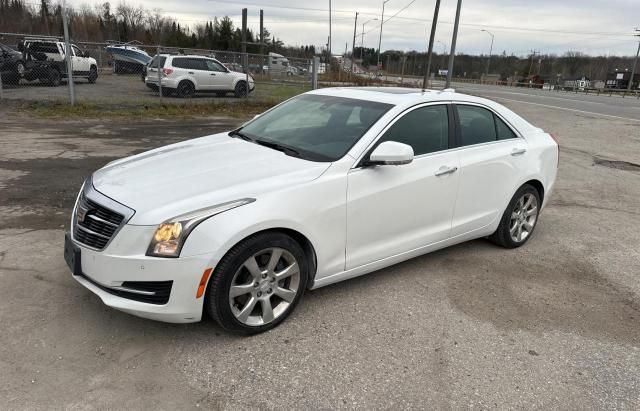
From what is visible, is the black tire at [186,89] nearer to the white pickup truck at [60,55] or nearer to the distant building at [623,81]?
the white pickup truck at [60,55]

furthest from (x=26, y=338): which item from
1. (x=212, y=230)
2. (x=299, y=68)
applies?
(x=299, y=68)

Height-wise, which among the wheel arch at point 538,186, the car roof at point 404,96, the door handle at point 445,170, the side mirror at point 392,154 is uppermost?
the car roof at point 404,96

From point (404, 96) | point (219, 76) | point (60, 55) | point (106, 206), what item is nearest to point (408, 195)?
point (404, 96)

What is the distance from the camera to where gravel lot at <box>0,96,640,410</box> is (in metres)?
2.70

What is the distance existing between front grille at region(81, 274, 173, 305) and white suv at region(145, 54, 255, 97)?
1578cm

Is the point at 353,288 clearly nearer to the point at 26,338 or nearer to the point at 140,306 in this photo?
the point at 140,306

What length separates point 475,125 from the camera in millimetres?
4516

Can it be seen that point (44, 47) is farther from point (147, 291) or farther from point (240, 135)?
point (147, 291)

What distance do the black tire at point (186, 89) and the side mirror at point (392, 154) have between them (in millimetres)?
15878

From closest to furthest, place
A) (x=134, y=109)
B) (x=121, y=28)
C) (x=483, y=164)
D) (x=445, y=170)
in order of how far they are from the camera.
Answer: (x=445, y=170) → (x=483, y=164) → (x=134, y=109) → (x=121, y=28)

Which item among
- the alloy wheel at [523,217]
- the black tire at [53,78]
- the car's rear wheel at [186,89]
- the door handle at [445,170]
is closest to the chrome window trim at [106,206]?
the door handle at [445,170]

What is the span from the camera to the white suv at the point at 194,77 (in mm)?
17562

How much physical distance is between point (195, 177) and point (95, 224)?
27.1 inches

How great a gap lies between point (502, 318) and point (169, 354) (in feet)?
7.92
